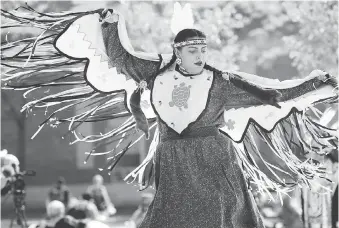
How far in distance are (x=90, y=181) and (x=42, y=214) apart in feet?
10.5

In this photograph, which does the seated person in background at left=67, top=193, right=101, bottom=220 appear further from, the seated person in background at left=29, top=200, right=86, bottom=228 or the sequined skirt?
the sequined skirt

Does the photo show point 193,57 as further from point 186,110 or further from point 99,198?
point 99,198

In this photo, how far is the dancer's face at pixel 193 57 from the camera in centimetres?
486

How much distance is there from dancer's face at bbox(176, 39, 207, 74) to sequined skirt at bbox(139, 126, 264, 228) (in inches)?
15.8

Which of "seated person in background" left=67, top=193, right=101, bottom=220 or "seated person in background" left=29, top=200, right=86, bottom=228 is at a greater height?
"seated person in background" left=29, top=200, right=86, bottom=228

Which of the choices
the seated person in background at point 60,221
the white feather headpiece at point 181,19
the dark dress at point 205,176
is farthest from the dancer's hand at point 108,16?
the seated person in background at point 60,221

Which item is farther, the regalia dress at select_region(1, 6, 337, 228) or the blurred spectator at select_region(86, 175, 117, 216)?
the blurred spectator at select_region(86, 175, 117, 216)

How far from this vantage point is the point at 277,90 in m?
4.95

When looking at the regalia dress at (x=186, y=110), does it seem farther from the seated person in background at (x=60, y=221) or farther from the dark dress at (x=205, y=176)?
the seated person in background at (x=60, y=221)


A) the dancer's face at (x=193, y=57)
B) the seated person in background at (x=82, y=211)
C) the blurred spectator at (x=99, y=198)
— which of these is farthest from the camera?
the blurred spectator at (x=99, y=198)

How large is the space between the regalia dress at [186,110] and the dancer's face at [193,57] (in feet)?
0.18

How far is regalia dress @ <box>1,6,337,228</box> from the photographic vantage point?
4719 millimetres

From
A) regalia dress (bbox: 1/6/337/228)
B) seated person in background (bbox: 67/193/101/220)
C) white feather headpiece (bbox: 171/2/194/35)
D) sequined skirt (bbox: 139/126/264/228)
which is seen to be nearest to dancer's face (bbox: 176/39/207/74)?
regalia dress (bbox: 1/6/337/228)

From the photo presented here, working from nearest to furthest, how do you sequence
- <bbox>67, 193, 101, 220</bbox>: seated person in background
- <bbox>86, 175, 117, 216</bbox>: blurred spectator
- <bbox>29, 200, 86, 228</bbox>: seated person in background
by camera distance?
<bbox>29, 200, 86, 228</bbox>: seated person in background
<bbox>67, 193, 101, 220</bbox>: seated person in background
<bbox>86, 175, 117, 216</bbox>: blurred spectator
